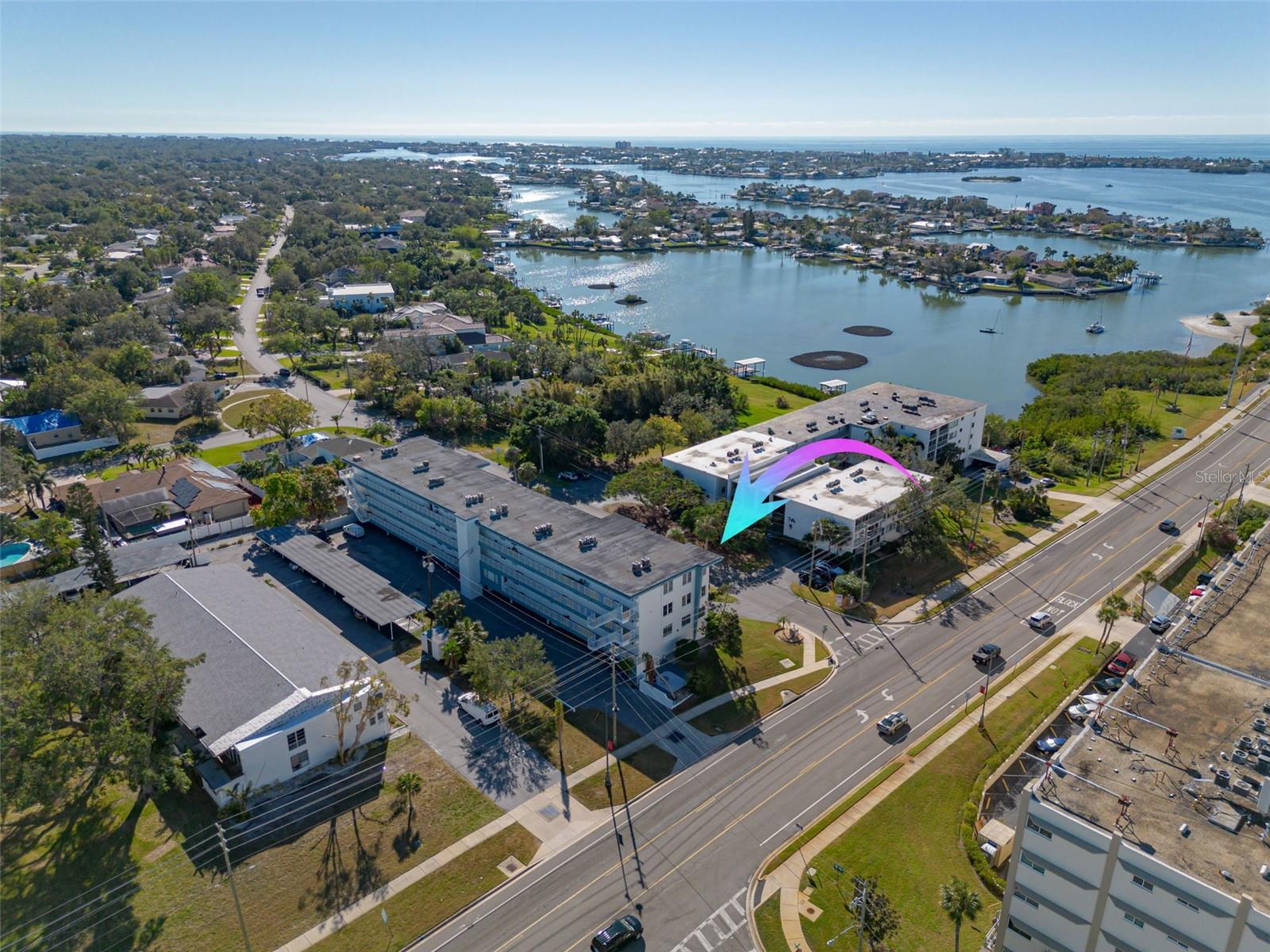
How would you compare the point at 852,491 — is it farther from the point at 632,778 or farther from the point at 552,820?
the point at 552,820

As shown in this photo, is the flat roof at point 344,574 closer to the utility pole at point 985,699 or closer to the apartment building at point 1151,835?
the utility pole at point 985,699

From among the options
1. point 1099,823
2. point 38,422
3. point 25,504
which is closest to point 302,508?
point 25,504

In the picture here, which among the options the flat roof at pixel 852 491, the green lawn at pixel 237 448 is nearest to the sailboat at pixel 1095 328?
the flat roof at pixel 852 491

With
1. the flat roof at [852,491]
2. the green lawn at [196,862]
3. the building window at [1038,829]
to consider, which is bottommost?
the green lawn at [196,862]

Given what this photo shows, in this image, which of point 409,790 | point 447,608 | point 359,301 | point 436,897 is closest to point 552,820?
point 436,897

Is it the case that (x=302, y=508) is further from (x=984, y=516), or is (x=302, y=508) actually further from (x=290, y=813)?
(x=984, y=516)
